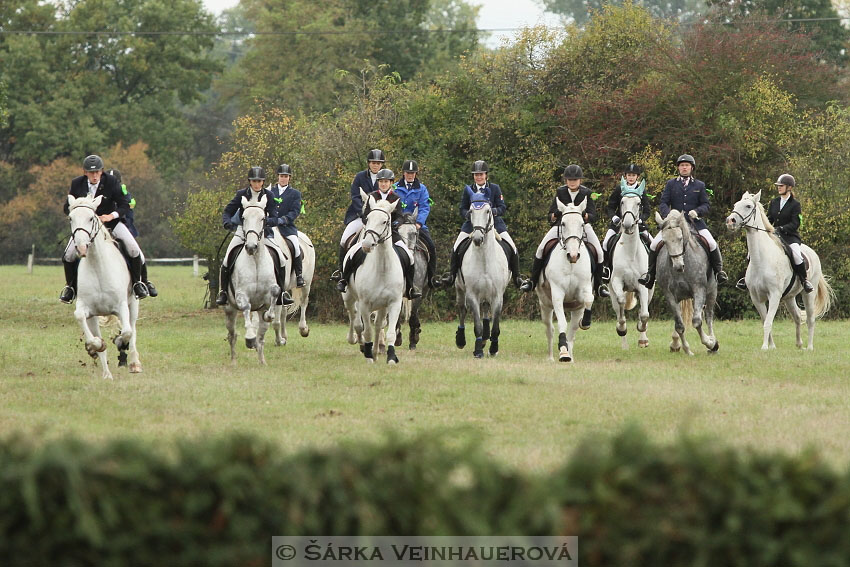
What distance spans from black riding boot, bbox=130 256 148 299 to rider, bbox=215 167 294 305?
121 cm

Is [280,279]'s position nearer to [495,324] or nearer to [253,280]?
[253,280]

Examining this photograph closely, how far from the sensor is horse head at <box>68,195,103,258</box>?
12789 millimetres

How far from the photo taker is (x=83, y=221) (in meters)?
12.9

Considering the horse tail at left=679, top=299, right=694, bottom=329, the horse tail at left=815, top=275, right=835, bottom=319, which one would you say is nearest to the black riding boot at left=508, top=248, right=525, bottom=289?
the horse tail at left=679, top=299, right=694, bottom=329

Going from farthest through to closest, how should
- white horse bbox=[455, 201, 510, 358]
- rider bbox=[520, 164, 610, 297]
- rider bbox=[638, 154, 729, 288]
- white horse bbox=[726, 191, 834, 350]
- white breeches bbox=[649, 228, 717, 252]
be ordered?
white horse bbox=[726, 191, 834, 350]
rider bbox=[638, 154, 729, 288]
white breeches bbox=[649, 228, 717, 252]
white horse bbox=[455, 201, 510, 358]
rider bbox=[520, 164, 610, 297]

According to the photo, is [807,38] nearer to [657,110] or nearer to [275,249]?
[657,110]

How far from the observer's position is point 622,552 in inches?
174

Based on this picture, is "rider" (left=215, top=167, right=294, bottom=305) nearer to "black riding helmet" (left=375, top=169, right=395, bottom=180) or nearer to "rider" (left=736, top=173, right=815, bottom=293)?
"black riding helmet" (left=375, top=169, right=395, bottom=180)

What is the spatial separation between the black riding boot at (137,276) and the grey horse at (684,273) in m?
7.24

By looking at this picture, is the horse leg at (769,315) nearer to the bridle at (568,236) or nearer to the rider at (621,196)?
the rider at (621,196)

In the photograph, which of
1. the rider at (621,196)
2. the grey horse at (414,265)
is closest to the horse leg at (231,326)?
the grey horse at (414,265)

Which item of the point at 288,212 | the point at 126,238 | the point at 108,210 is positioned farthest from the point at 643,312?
the point at 108,210

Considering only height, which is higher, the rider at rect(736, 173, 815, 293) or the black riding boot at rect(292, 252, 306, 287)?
the rider at rect(736, 173, 815, 293)

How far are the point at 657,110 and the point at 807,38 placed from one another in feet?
21.1
